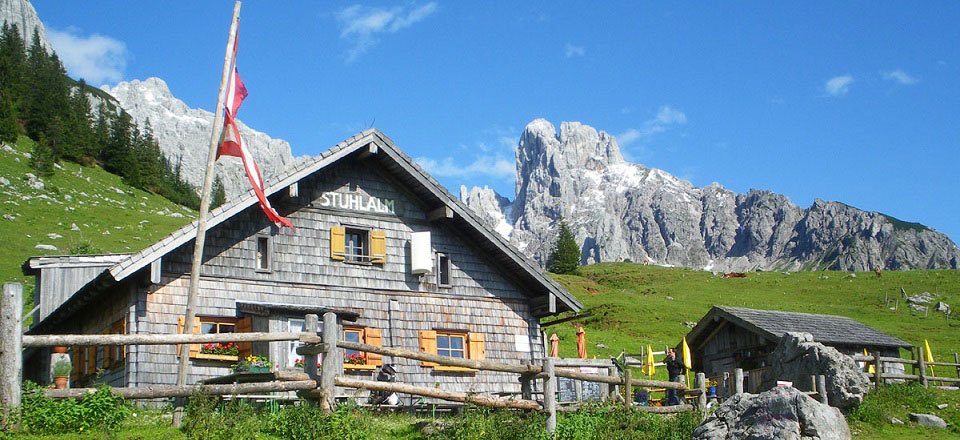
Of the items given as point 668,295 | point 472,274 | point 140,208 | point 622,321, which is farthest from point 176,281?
point 140,208

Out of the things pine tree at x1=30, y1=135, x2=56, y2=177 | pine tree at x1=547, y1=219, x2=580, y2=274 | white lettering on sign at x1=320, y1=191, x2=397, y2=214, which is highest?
pine tree at x1=30, y1=135, x2=56, y2=177

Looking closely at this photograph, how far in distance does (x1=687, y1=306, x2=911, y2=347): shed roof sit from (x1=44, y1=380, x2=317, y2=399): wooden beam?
22509 millimetres

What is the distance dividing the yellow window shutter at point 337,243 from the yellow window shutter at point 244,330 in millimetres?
3041

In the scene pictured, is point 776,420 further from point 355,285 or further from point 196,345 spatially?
point 196,345

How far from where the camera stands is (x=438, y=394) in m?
17.8

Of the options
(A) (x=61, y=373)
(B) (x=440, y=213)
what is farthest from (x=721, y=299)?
(A) (x=61, y=373)

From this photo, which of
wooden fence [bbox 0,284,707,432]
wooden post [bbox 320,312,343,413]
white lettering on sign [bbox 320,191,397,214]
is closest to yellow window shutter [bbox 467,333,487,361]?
white lettering on sign [bbox 320,191,397,214]

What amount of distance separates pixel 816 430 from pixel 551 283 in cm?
1161

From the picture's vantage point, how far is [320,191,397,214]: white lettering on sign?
28031mm

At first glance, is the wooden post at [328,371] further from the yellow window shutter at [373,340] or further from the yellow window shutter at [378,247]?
the yellow window shutter at [378,247]

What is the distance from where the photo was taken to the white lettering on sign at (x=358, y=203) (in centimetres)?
2803

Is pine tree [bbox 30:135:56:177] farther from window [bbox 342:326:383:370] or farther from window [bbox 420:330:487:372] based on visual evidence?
window [bbox 420:330:487:372]

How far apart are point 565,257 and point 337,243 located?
74645 mm

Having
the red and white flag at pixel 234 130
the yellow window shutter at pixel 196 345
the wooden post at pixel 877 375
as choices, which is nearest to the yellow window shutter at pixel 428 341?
the yellow window shutter at pixel 196 345
